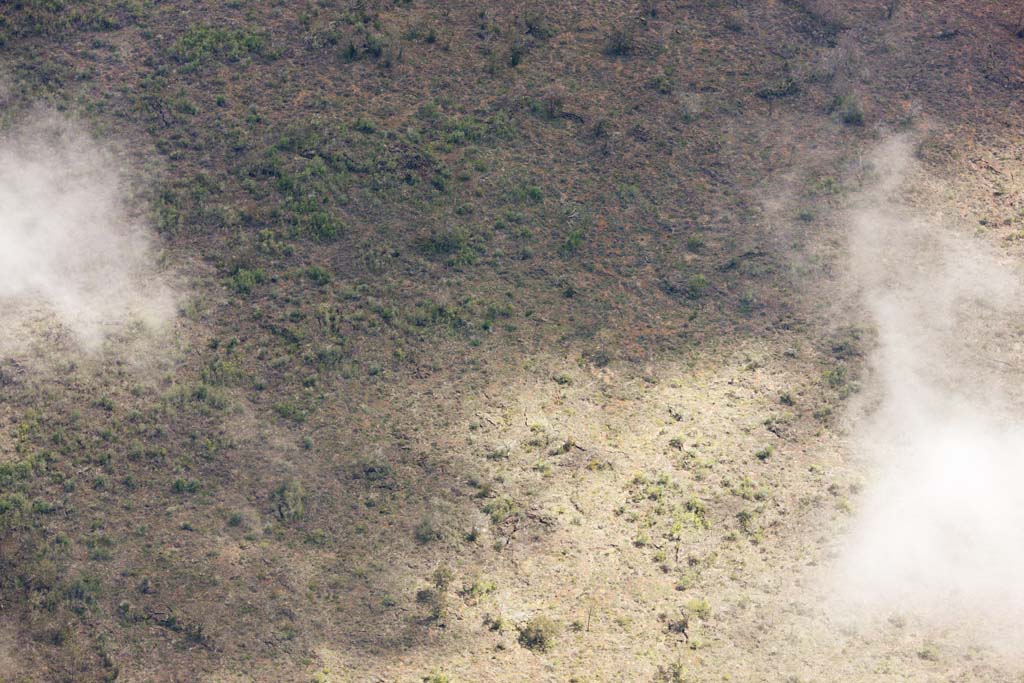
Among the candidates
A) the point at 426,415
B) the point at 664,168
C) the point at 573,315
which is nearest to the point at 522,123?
the point at 664,168

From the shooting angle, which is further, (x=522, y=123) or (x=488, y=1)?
(x=488, y=1)

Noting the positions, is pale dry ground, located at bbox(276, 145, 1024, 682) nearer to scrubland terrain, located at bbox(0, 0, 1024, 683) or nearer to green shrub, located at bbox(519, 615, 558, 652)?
scrubland terrain, located at bbox(0, 0, 1024, 683)

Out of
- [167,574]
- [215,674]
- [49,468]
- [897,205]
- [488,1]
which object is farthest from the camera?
[488,1]

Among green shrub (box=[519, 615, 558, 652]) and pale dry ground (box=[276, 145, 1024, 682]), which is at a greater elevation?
pale dry ground (box=[276, 145, 1024, 682])

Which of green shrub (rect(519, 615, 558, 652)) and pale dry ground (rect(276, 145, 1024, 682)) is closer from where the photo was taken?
pale dry ground (rect(276, 145, 1024, 682))

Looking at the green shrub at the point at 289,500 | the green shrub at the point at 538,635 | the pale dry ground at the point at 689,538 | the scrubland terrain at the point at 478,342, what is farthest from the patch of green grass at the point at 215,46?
the green shrub at the point at 538,635

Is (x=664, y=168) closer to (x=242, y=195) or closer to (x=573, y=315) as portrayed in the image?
(x=573, y=315)

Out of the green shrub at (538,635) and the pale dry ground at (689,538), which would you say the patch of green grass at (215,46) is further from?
the green shrub at (538,635)

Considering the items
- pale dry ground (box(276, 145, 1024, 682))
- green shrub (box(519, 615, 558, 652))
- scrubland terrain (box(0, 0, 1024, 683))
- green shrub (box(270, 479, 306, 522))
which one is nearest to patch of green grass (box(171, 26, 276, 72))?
scrubland terrain (box(0, 0, 1024, 683))

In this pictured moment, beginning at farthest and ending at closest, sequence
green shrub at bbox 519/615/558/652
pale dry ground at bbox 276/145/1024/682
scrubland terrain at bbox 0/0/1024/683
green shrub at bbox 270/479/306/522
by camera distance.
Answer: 1. green shrub at bbox 270/479/306/522
2. scrubland terrain at bbox 0/0/1024/683
3. green shrub at bbox 519/615/558/652
4. pale dry ground at bbox 276/145/1024/682

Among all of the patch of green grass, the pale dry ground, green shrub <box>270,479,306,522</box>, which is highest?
the patch of green grass
